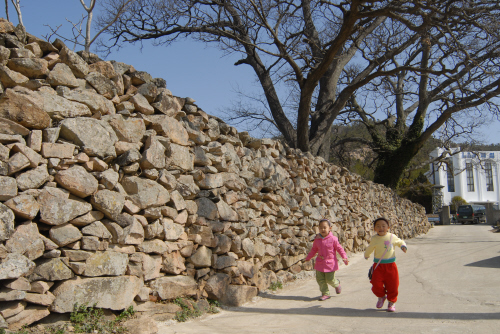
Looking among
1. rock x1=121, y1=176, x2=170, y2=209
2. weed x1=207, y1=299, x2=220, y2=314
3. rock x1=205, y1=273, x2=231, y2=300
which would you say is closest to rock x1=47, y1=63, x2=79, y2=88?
rock x1=121, y1=176, x2=170, y2=209

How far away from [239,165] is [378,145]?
988 centimetres

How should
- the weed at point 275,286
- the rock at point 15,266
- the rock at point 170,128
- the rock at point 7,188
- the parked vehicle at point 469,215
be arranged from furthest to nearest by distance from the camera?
the parked vehicle at point 469,215, the weed at point 275,286, the rock at point 170,128, the rock at point 7,188, the rock at point 15,266

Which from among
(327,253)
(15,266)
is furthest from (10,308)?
(327,253)

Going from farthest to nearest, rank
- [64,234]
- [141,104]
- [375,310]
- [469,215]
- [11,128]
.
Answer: [469,215]
[375,310]
[141,104]
[64,234]
[11,128]

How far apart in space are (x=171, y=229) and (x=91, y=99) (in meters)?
1.56

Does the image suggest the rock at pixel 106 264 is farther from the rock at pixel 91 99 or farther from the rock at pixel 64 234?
the rock at pixel 91 99

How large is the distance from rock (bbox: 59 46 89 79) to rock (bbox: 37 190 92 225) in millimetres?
1283

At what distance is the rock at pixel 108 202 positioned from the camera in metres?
3.54

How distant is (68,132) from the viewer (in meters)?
3.49

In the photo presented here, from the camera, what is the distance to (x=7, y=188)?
2.94 m

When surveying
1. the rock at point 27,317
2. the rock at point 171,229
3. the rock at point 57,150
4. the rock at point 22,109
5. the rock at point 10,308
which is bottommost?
the rock at point 27,317

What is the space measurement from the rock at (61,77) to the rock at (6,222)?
4.15ft

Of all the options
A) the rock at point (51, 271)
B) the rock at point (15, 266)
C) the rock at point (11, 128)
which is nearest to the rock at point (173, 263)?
the rock at point (51, 271)

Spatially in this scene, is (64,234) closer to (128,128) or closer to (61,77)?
(128,128)
